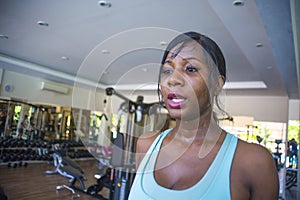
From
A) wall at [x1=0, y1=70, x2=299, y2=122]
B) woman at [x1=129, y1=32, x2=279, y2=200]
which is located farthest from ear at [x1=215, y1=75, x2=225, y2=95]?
wall at [x1=0, y1=70, x2=299, y2=122]

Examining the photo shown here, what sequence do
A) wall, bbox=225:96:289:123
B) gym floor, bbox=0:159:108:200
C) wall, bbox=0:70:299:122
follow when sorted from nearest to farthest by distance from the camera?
1. gym floor, bbox=0:159:108:200
2. wall, bbox=0:70:299:122
3. wall, bbox=225:96:289:123

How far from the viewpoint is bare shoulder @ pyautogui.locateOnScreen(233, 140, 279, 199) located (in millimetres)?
311

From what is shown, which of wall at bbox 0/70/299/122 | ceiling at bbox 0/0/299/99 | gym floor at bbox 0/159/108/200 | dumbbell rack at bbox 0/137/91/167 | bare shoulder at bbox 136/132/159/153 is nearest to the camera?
bare shoulder at bbox 136/132/159/153

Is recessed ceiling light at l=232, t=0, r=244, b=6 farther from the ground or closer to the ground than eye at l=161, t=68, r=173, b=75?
farther from the ground

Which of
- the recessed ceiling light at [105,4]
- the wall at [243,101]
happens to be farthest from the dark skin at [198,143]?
the wall at [243,101]

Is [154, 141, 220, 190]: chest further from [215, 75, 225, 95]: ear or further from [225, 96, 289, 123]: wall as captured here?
[225, 96, 289, 123]: wall

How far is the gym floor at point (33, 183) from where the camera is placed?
2936 millimetres

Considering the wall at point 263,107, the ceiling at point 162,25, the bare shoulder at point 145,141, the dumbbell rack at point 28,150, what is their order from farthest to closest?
the wall at point 263,107
the dumbbell rack at point 28,150
the ceiling at point 162,25
the bare shoulder at point 145,141

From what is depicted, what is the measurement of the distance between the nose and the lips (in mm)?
16

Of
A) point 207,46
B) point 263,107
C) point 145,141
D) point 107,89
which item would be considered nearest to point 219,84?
point 207,46

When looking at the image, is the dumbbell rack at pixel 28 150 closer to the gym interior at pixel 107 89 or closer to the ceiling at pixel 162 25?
the gym interior at pixel 107 89

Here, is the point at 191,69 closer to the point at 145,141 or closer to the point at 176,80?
the point at 176,80

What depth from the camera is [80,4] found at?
7.27 ft

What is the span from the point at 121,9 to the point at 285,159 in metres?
2.74
